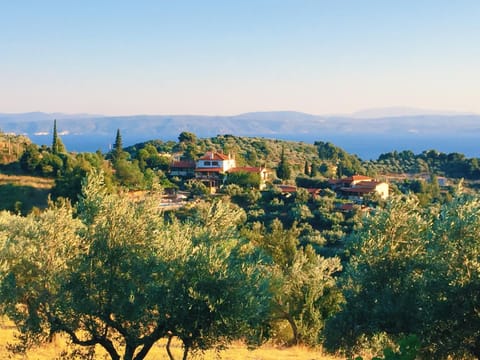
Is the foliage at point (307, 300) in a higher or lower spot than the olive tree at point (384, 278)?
lower

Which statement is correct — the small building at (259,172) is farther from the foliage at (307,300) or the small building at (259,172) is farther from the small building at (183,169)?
the foliage at (307,300)

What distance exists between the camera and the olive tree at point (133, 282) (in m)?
14.2

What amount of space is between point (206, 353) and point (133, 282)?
23.5 ft

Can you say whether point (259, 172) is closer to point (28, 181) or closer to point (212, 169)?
point (212, 169)

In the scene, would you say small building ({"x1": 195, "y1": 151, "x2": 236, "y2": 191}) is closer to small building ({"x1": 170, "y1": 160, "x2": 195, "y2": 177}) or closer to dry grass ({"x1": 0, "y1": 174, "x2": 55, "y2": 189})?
small building ({"x1": 170, "y1": 160, "x2": 195, "y2": 177})

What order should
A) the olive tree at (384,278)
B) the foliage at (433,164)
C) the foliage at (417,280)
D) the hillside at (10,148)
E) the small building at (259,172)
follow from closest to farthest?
1. the foliage at (417,280)
2. the olive tree at (384,278)
3. the hillside at (10,148)
4. the small building at (259,172)
5. the foliage at (433,164)

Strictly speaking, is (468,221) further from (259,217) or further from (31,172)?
(31,172)

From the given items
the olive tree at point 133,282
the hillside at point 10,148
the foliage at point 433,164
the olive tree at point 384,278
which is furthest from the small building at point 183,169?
the olive tree at point 384,278

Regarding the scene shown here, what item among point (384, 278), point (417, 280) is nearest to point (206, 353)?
point (384, 278)

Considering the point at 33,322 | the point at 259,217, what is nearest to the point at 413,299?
the point at 33,322

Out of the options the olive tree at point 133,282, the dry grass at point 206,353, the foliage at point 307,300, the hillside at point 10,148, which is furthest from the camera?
the hillside at point 10,148

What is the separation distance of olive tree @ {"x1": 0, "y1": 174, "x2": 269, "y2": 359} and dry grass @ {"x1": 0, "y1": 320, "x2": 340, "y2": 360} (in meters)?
3.37

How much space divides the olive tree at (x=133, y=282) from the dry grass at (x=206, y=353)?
11.1ft

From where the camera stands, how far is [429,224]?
15977 millimetres
